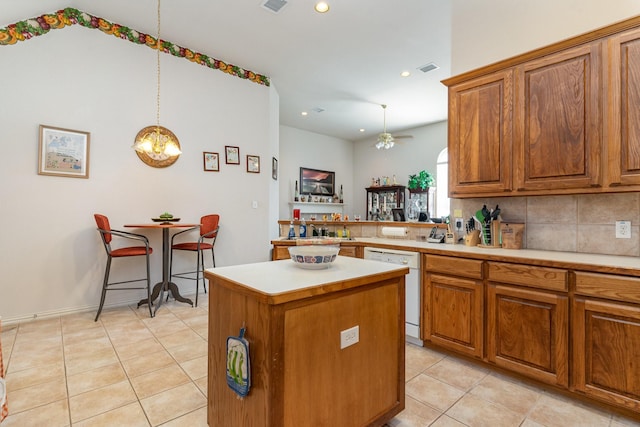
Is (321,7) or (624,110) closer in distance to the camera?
(624,110)

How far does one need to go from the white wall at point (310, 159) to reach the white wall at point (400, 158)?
0.75ft

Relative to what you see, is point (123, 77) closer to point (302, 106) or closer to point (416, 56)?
point (302, 106)

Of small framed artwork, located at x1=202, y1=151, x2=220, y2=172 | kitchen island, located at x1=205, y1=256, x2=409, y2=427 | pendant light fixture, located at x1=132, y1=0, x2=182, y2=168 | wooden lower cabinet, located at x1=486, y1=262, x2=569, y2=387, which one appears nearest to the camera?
kitchen island, located at x1=205, y1=256, x2=409, y2=427

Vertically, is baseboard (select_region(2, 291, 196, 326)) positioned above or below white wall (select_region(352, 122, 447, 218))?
below

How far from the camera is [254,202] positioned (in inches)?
179

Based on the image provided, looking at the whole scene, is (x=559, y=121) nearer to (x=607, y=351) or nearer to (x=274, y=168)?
(x=607, y=351)

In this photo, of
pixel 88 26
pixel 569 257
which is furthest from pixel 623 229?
pixel 88 26

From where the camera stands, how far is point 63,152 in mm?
3137

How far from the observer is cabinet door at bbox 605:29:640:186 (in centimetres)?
179

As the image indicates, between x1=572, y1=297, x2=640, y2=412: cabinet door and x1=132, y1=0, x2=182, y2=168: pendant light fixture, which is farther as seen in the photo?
x1=132, y1=0, x2=182, y2=168: pendant light fixture

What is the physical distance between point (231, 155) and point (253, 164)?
360 millimetres

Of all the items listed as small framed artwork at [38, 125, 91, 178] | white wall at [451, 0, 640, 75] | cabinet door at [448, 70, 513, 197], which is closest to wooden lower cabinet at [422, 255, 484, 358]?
cabinet door at [448, 70, 513, 197]

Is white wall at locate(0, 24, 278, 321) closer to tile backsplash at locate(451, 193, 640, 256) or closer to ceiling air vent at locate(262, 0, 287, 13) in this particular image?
ceiling air vent at locate(262, 0, 287, 13)

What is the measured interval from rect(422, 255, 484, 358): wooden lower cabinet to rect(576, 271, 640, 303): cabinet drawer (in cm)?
55
